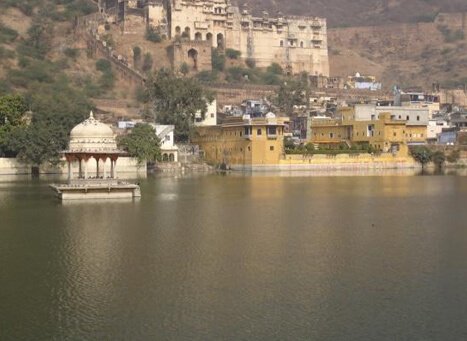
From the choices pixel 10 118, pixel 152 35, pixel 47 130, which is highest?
pixel 152 35

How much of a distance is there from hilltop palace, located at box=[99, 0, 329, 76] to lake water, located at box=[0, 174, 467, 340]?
44.9 meters

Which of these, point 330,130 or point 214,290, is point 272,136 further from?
point 214,290

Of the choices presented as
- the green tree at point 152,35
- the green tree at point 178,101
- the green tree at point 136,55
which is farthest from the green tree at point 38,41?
the green tree at point 178,101

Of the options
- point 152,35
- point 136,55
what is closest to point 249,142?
point 136,55

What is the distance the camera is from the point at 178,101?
56750 mm

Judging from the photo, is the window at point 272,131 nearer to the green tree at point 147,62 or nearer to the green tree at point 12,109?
the green tree at point 12,109

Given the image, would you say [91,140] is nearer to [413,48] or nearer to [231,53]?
[231,53]

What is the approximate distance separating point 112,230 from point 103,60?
47.8m

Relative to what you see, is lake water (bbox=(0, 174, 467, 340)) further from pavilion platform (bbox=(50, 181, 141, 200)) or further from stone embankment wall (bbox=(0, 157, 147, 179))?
stone embankment wall (bbox=(0, 157, 147, 179))

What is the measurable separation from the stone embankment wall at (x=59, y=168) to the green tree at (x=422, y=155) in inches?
726

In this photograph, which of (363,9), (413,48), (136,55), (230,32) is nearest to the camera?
(136,55)

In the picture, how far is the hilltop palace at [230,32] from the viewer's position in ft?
242

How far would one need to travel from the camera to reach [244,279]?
16.9 m

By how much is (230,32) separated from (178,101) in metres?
22.9
